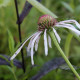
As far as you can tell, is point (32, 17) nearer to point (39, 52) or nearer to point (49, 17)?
point (39, 52)

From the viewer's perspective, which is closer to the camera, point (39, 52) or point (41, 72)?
point (41, 72)

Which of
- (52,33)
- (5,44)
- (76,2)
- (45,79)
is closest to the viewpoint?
(52,33)

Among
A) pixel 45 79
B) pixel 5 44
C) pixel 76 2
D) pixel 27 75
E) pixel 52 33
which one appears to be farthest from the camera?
pixel 76 2

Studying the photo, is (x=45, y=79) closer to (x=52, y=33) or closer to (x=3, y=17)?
(x=52, y=33)

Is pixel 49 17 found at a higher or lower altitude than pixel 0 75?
higher

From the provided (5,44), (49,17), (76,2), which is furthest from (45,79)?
(76,2)

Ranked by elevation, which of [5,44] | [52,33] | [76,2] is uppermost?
[76,2]

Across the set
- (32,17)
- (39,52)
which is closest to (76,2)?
(32,17)

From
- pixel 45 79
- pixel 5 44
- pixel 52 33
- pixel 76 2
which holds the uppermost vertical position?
pixel 76 2

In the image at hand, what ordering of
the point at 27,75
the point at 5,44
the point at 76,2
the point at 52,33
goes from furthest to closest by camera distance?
1. the point at 76,2
2. the point at 5,44
3. the point at 27,75
4. the point at 52,33
